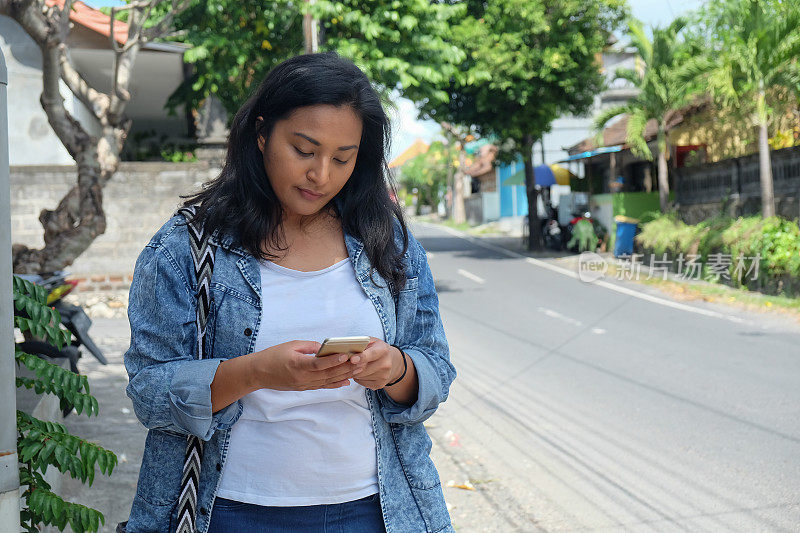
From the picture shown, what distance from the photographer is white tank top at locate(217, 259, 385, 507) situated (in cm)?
166

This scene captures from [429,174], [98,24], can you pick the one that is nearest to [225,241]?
[98,24]

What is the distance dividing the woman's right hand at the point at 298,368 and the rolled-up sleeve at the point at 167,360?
12cm

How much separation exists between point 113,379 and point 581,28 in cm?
1677

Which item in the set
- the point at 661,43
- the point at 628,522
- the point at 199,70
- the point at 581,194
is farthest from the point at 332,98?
the point at 581,194

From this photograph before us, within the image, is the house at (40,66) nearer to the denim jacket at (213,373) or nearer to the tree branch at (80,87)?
the tree branch at (80,87)

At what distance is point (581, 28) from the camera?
68.8 feet

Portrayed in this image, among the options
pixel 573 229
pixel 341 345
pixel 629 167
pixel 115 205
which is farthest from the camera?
pixel 629 167

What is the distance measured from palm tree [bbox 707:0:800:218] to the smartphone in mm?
14381

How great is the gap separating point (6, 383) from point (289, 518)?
78 centimetres

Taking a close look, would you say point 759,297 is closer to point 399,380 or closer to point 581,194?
A: point 399,380

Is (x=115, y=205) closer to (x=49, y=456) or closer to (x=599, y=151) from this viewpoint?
(x=49, y=456)

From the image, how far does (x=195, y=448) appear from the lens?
1637 millimetres

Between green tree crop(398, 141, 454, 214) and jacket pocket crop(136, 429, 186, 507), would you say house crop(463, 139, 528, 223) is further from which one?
jacket pocket crop(136, 429, 186, 507)

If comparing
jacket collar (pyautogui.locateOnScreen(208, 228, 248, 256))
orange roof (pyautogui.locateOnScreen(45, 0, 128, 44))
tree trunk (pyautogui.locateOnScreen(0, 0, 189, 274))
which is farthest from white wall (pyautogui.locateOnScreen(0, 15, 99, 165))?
jacket collar (pyautogui.locateOnScreen(208, 228, 248, 256))
